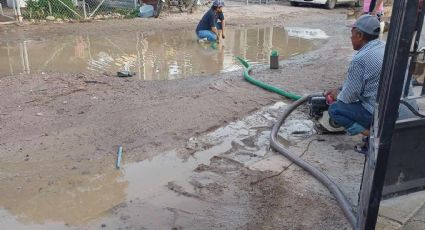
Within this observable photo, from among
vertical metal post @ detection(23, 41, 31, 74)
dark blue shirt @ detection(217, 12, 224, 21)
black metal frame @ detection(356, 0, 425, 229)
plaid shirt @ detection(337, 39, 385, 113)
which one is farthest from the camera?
dark blue shirt @ detection(217, 12, 224, 21)

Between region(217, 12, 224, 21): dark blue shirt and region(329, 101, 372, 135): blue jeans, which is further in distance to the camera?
region(217, 12, 224, 21): dark blue shirt

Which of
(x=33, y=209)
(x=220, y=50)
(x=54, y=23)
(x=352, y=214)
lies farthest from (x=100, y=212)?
(x=54, y=23)

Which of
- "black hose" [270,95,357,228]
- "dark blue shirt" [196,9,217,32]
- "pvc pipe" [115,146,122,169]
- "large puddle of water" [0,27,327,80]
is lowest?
"pvc pipe" [115,146,122,169]

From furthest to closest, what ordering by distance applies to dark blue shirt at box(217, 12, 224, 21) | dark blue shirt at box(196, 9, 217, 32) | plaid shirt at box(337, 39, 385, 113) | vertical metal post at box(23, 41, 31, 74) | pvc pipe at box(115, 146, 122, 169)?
1. dark blue shirt at box(217, 12, 224, 21)
2. dark blue shirt at box(196, 9, 217, 32)
3. vertical metal post at box(23, 41, 31, 74)
4. pvc pipe at box(115, 146, 122, 169)
5. plaid shirt at box(337, 39, 385, 113)

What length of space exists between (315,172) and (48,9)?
485 inches

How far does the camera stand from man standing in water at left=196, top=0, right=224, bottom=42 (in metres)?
11.1

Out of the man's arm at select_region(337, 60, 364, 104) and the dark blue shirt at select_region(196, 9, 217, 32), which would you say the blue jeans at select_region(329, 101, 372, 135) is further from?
the dark blue shirt at select_region(196, 9, 217, 32)

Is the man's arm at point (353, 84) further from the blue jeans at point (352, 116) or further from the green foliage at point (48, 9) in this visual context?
the green foliage at point (48, 9)

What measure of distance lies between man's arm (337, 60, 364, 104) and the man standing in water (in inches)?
278

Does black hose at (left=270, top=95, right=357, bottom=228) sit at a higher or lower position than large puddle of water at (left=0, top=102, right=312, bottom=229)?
higher

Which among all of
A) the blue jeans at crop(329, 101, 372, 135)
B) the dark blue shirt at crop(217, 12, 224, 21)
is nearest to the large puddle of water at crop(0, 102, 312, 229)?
the blue jeans at crop(329, 101, 372, 135)

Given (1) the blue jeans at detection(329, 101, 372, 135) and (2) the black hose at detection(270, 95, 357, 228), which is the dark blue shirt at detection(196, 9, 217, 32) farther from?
(1) the blue jeans at detection(329, 101, 372, 135)

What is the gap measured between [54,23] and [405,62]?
42.2 ft

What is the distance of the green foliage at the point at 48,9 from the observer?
1361 centimetres
